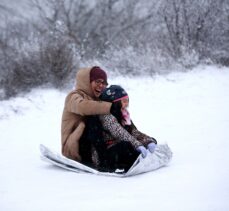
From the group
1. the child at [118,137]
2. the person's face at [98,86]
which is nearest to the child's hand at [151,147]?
the child at [118,137]

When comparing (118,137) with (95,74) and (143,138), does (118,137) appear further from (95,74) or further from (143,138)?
(95,74)

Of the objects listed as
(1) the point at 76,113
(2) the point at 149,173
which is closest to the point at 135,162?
(2) the point at 149,173

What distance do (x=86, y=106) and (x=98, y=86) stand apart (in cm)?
39

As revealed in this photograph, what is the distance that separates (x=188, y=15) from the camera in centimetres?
1305

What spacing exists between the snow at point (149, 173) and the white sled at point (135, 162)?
7 cm

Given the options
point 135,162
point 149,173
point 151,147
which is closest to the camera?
point 135,162

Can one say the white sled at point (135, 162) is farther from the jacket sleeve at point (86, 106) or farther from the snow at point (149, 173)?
the jacket sleeve at point (86, 106)

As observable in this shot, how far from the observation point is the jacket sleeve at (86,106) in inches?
159

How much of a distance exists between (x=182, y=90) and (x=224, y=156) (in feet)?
16.7

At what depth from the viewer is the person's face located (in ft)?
14.5

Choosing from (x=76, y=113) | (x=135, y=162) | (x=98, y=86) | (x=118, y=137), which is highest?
(x=98, y=86)

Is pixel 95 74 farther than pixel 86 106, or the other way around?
pixel 95 74

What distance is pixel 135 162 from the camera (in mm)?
3953

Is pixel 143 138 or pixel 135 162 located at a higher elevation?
pixel 143 138
